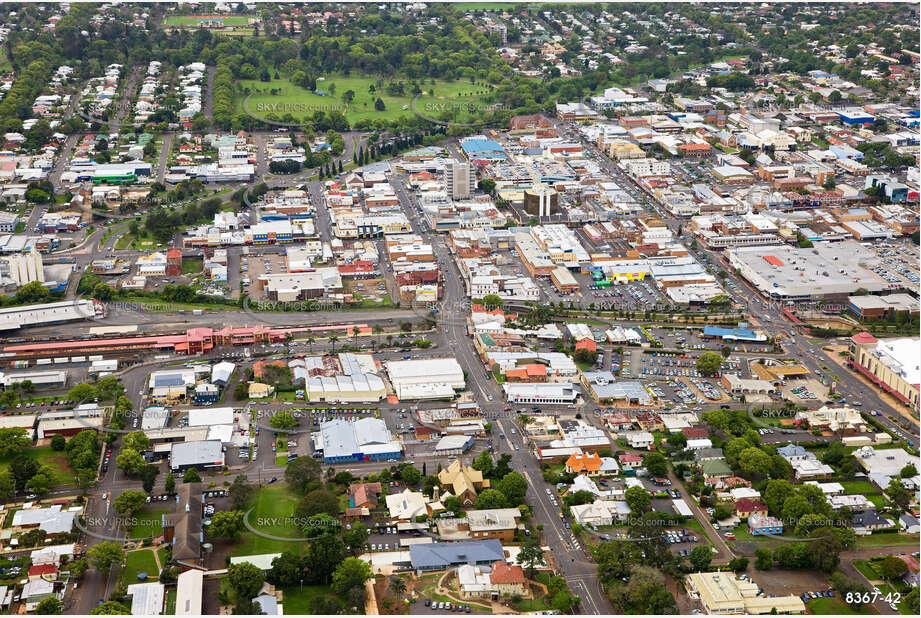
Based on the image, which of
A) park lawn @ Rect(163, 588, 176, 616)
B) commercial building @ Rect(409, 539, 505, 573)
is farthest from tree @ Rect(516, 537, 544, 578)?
park lawn @ Rect(163, 588, 176, 616)

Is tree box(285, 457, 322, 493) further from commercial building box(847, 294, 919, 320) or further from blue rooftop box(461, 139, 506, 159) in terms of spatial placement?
blue rooftop box(461, 139, 506, 159)

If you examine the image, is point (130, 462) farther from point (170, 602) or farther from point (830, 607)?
point (830, 607)

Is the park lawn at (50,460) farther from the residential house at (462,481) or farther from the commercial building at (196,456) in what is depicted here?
the residential house at (462,481)

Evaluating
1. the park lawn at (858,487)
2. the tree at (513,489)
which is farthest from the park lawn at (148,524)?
the park lawn at (858,487)

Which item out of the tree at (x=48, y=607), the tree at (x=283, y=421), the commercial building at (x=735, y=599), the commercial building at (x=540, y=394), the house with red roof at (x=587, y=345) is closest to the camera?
the tree at (x=48, y=607)

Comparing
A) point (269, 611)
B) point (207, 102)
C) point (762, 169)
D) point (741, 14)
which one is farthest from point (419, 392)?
point (741, 14)

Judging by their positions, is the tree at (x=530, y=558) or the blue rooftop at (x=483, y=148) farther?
the blue rooftop at (x=483, y=148)

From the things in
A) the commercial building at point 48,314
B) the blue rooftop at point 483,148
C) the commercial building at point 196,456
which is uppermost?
the commercial building at point 48,314
